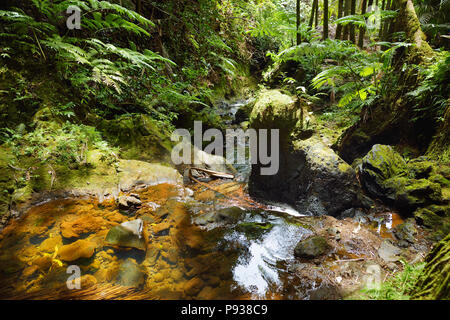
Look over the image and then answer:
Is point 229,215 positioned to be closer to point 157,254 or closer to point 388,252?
point 157,254

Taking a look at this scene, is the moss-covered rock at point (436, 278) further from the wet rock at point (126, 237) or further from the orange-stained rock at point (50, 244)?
the orange-stained rock at point (50, 244)

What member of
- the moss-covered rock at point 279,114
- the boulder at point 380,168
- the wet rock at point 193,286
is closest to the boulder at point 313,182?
the boulder at point 380,168

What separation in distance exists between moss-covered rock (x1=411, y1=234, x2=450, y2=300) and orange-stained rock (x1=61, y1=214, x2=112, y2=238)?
312 centimetres

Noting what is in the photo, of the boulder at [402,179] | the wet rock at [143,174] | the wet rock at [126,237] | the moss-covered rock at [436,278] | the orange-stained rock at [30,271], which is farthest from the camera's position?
the wet rock at [143,174]

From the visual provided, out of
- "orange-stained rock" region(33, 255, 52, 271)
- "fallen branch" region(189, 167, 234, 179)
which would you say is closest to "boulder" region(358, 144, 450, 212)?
"fallen branch" region(189, 167, 234, 179)

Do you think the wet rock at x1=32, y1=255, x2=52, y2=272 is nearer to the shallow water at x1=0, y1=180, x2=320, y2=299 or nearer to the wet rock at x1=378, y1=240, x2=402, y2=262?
the shallow water at x1=0, y1=180, x2=320, y2=299

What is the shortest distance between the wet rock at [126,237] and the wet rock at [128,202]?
2.12 ft

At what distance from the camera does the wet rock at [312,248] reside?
8.00 feet

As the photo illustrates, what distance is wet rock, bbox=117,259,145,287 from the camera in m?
2.01
